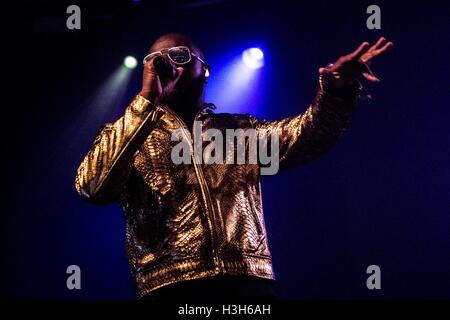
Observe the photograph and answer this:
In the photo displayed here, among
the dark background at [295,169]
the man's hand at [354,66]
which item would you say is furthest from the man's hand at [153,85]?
the dark background at [295,169]

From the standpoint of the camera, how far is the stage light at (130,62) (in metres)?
3.89

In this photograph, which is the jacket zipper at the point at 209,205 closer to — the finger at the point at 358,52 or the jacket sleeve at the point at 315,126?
the jacket sleeve at the point at 315,126

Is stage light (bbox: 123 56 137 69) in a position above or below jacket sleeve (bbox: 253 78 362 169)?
above

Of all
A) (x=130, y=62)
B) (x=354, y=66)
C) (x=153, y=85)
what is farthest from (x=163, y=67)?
(x=130, y=62)

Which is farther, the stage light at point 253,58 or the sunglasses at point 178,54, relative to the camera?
the stage light at point 253,58

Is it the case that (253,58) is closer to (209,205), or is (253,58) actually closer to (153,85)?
(153,85)

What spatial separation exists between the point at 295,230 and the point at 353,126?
694mm

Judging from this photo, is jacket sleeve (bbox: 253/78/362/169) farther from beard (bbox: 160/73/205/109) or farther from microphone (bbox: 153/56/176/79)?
microphone (bbox: 153/56/176/79)

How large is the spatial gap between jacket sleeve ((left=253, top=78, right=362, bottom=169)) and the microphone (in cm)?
38

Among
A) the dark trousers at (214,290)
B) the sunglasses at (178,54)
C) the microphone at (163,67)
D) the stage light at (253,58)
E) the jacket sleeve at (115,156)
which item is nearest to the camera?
the dark trousers at (214,290)

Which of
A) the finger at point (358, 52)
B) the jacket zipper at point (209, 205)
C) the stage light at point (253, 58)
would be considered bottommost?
the jacket zipper at point (209, 205)

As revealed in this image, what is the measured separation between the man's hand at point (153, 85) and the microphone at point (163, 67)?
0.01 metres

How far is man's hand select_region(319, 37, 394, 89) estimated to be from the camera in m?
1.86

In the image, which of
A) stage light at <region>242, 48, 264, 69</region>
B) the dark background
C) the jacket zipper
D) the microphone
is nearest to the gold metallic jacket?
the jacket zipper
